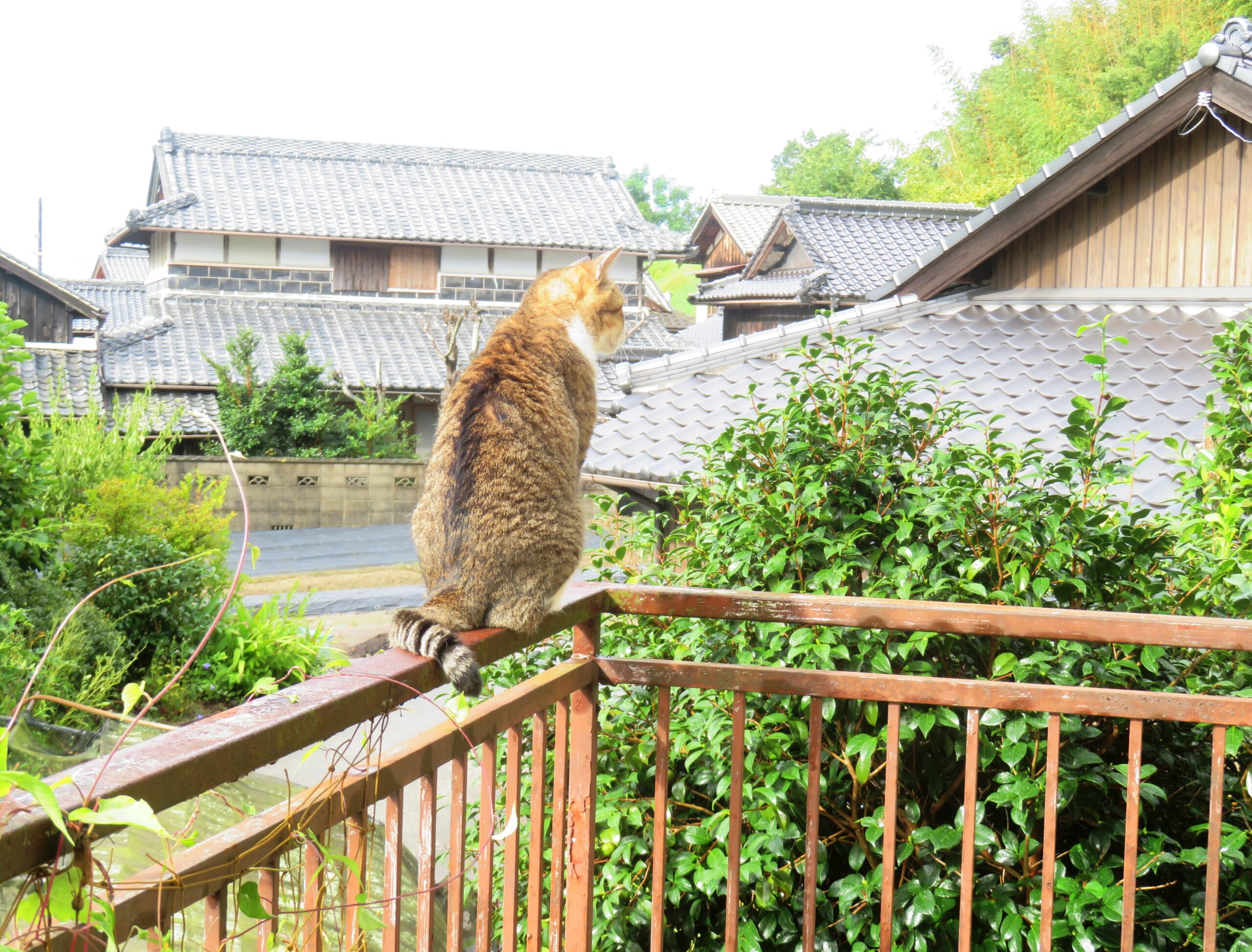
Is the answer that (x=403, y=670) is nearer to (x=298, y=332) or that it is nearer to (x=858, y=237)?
(x=858, y=237)

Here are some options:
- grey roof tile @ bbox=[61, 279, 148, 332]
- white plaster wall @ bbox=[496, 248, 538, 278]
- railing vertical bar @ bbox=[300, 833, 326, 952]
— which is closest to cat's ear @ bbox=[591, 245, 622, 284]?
railing vertical bar @ bbox=[300, 833, 326, 952]

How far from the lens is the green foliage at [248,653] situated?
6.68 meters

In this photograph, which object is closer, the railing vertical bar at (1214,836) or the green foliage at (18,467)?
the railing vertical bar at (1214,836)

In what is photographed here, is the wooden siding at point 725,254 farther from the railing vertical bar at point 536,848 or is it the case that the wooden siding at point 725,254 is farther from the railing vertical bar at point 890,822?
the railing vertical bar at point 536,848

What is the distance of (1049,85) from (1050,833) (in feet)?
84.7

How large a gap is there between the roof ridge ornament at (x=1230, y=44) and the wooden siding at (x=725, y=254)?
21442 mm

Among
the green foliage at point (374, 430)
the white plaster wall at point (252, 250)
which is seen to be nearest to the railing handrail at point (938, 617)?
the green foliage at point (374, 430)

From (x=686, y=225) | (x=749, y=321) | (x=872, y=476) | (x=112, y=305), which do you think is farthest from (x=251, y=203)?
(x=686, y=225)

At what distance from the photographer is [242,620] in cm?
705

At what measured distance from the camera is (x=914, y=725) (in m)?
2.01

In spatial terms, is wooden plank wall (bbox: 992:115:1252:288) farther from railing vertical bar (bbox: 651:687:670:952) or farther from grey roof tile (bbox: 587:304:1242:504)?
railing vertical bar (bbox: 651:687:670:952)

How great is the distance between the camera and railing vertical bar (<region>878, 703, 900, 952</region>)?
1.73m

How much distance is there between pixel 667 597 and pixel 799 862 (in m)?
0.71

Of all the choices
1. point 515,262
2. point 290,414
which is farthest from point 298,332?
point 515,262
